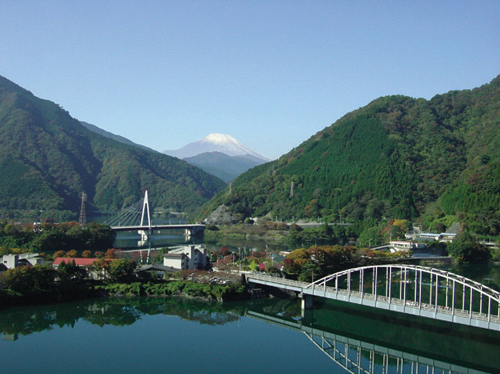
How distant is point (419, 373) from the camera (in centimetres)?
1442

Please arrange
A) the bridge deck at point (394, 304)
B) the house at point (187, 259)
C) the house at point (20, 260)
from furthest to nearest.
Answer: the house at point (187, 259), the house at point (20, 260), the bridge deck at point (394, 304)

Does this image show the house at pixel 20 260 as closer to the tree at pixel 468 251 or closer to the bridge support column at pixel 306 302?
the bridge support column at pixel 306 302

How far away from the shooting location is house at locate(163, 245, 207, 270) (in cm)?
2611

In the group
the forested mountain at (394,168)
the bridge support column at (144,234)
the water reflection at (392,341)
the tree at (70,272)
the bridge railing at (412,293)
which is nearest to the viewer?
the water reflection at (392,341)

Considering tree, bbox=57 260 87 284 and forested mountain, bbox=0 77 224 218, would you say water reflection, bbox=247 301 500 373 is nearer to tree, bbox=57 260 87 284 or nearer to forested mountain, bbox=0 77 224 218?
tree, bbox=57 260 87 284

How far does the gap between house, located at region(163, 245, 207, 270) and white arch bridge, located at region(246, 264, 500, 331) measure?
4.69 metres

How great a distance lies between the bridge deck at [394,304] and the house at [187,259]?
15.7 feet

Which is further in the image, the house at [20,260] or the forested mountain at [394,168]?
the forested mountain at [394,168]

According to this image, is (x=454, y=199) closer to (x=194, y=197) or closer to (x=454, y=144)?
(x=454, y=144)

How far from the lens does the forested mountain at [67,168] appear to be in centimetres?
7375

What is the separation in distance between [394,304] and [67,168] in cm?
8432

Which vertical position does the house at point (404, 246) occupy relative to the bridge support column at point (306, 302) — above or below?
above

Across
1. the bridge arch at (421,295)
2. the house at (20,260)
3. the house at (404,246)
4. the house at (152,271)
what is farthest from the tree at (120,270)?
the house at (404,246)

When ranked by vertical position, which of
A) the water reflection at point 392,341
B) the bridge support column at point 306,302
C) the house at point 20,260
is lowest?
the water reflection at point 392,341
